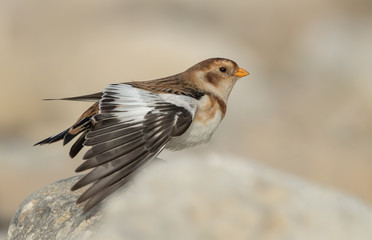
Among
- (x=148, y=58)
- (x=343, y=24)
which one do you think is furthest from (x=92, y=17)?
(x=343, y=24)

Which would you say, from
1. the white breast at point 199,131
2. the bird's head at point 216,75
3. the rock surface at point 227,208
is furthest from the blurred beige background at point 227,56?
the rock surface at point 227,208

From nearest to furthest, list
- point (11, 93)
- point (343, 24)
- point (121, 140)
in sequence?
point (121, 140)
point (11, 93)
point (343, 24)

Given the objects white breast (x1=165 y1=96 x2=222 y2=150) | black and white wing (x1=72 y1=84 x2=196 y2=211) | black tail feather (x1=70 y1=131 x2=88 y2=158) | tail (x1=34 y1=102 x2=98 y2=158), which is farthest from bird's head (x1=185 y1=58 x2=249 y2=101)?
black tail feather (x1=70 y1=131 x2=88 y2=158)

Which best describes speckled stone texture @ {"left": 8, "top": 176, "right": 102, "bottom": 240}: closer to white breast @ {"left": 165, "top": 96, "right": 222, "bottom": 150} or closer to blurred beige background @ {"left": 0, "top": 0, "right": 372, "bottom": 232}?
white breast @ {"left": 165, "top": 96, "right": 222, "bottom": 150}

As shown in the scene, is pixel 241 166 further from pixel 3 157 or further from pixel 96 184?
pixel 3 157

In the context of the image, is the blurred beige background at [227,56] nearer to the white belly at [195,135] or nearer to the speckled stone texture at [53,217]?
the white belly at [195,135]
